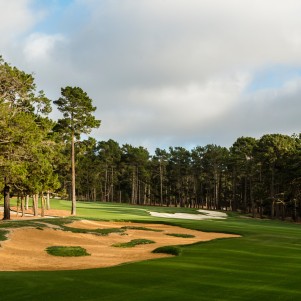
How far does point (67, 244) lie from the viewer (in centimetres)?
2733

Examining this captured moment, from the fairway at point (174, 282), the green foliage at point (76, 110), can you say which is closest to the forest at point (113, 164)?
the green foliage at point (76, 110)

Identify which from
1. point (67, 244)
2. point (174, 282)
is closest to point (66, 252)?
point (67, 244)

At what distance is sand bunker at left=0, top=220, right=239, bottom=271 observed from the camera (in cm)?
1914

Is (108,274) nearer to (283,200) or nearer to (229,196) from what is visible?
(283,200)

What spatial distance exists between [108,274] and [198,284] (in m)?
3.77

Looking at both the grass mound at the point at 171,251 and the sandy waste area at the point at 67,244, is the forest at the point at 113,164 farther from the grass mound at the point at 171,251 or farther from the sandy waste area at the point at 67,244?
the grass mound at the point at 171,251

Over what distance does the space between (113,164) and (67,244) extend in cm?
11531

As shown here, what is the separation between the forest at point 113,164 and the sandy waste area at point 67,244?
4793 mm

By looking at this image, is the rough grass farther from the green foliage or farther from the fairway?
the green foliage

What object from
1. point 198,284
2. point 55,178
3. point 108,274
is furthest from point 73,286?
point 55,178

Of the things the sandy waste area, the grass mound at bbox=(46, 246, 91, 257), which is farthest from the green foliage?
the grass mound at bbox=(46, 246, 91, 257)

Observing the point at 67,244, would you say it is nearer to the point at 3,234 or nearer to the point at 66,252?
the point at 3,234

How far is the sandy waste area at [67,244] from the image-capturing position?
62.9ft

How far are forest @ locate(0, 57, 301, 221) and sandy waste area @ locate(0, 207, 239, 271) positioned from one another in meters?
4.79
